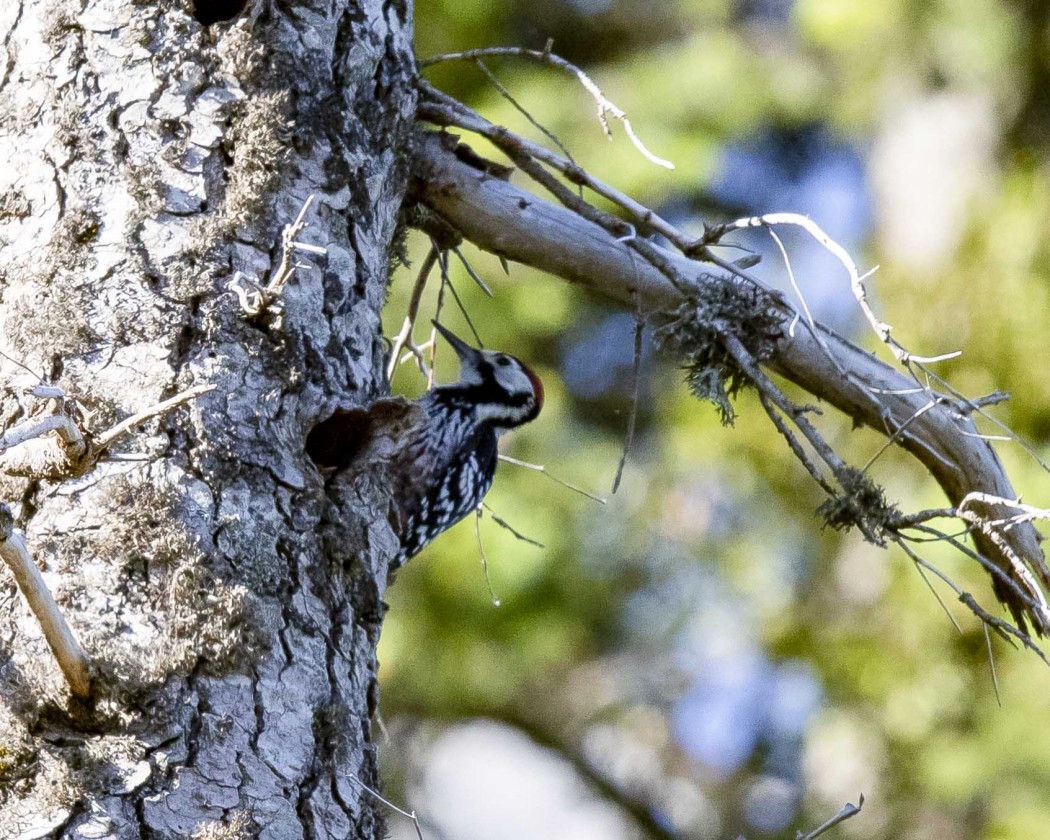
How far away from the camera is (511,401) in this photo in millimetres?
4797

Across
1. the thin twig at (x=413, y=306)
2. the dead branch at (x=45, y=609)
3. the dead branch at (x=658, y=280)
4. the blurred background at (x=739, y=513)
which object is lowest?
the dead branch at (x=45, y=609)

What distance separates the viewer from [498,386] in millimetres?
4734

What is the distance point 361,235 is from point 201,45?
0.49m

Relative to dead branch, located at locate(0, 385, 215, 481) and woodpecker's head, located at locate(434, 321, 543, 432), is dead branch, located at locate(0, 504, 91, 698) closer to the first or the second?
dead branch, located at locate(0, 385, 215, 481)

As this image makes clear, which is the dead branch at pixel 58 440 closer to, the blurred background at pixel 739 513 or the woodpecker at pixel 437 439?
the woodpecker at pixel 437 439

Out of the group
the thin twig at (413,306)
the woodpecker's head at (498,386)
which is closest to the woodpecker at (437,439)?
the woodpecker's head at (498,386)

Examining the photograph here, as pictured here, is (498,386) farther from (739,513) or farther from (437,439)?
(739,513)

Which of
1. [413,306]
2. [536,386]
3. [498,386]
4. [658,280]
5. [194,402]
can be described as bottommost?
[194,402]

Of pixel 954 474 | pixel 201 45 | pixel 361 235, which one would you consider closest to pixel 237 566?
pixel 361 235

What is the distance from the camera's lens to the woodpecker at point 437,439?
2.75 meters

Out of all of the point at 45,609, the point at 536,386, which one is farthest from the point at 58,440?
the point at 536,386

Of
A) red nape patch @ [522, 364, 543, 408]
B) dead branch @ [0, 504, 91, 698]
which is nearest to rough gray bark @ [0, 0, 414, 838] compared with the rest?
dead branch @ [0, 504, 91, 698]

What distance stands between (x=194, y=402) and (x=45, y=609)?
23.1 inches

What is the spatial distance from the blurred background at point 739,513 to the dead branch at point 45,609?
4.23 metres
